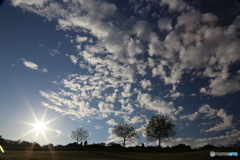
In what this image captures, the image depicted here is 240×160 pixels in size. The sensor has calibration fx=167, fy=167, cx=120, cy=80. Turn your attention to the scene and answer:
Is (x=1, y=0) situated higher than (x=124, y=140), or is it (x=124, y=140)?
(x=1, y=0)

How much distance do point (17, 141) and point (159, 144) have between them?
7435 cm

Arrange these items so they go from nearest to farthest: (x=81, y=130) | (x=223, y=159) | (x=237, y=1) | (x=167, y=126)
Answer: (x=237, y=1), (x=223, y=159), (x=167, y=126), (x=81, y=130)

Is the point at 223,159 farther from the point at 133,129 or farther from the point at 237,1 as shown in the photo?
the point at 133,129

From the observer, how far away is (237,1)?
1568cm

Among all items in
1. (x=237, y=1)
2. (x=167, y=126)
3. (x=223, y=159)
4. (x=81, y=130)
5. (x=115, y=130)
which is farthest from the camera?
(x=81, y=130)

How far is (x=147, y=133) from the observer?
237ft

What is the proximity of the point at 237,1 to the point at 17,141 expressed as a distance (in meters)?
107

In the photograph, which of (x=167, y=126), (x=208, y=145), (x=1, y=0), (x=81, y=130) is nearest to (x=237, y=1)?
(x=1, y=0)

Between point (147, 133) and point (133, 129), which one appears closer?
point (147, 133)

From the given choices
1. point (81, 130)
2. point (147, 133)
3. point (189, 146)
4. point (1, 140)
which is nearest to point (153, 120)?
point (147, 133)

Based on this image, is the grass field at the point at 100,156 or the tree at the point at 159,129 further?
the tree at the point at 159,129

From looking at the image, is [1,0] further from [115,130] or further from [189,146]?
[115,130]

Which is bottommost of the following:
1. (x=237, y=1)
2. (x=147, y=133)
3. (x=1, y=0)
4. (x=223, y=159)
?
(x=223, y=159)

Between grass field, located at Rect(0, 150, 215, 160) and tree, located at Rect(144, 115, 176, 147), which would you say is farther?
tree, located at Rect(144, 115, 176, 147)
